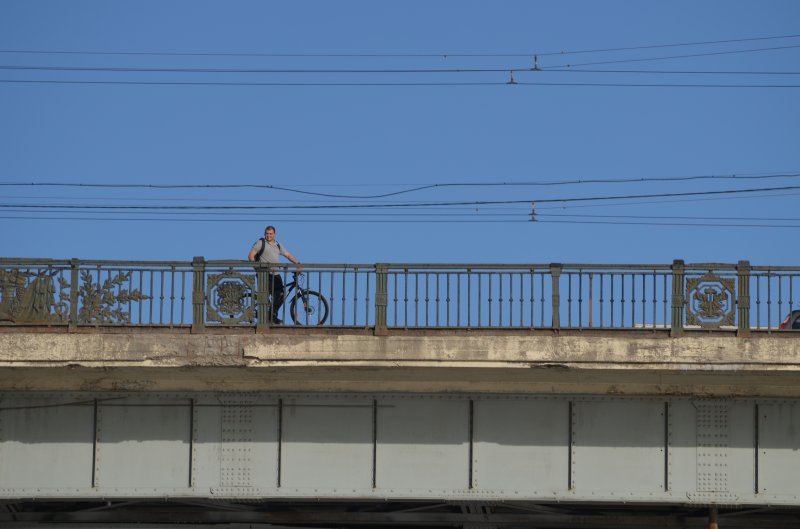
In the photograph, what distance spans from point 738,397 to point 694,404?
677mm

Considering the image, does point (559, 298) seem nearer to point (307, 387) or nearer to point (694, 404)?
point (694, 404)

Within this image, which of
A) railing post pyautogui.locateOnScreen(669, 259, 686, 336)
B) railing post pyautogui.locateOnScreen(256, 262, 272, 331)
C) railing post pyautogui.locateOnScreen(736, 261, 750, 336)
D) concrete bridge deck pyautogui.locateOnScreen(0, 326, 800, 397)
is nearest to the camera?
concrete bridge deck pyautogui.locateOnScreen(0, 326, 800, 397)

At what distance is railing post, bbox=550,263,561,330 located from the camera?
18.5 m

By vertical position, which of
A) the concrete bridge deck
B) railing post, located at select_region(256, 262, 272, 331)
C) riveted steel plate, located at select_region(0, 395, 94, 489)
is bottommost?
riveted steel plate, located at select_region(0, 395, 94, 489)

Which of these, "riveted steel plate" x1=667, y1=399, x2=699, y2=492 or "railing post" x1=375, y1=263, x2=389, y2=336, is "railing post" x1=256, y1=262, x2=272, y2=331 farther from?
"riveted steel plate" x1=667, y1=399, x2=699, y2=492

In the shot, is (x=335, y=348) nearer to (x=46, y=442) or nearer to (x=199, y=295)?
(x=199, y=295)

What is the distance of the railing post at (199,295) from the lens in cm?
1859

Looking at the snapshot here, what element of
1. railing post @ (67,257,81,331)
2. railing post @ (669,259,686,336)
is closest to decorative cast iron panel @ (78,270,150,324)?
railing post @ (67,257,81,331)

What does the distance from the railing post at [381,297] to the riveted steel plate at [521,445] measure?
6.77 feet

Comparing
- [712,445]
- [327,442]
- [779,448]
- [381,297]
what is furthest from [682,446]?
[327,442]

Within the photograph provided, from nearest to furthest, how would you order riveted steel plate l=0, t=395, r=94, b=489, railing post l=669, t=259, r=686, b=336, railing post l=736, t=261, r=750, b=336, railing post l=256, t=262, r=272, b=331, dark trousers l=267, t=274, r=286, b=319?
railing post l=736, t=261, r=750, b=336, railing post l=669, t=259, r=686, b=336, railing post l=256, t=262, r=272, b=331, dark trousers l=267, t=274, r=286, b=319, riveted steel plate l=0, t=395, r=94, b=489

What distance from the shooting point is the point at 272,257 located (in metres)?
20.0

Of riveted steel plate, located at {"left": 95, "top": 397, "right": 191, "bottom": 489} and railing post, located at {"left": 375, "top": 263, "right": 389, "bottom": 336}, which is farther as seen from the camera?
riveted steel plate, located at {"left": 95, "top": 397, "right": 191, "bottom": 489}

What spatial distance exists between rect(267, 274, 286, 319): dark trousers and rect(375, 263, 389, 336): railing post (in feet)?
4.73
